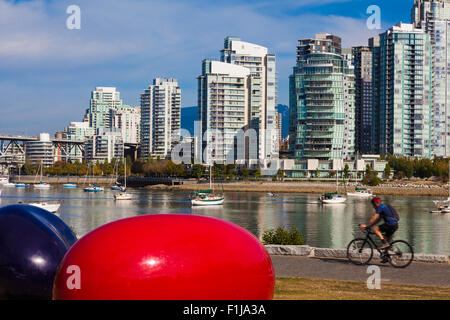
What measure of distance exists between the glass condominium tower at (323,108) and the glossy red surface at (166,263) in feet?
559

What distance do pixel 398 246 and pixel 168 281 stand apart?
11.1 meters

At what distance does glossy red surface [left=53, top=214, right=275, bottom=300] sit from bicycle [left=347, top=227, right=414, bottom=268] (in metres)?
9.19

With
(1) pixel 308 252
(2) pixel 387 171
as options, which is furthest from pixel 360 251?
(2) pixel 387 171

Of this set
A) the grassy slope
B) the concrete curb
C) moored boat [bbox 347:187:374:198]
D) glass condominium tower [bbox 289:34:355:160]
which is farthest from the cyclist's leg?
glass condominium tower [bbox 289:34:355:160]

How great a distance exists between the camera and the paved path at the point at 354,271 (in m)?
15.1

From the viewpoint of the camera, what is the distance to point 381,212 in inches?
664

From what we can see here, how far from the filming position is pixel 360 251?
17609mm

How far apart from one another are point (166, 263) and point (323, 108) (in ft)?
571

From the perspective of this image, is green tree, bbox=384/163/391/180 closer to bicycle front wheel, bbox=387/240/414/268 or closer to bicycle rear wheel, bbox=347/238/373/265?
bicycle rear wheel, bbox=347/238/373/265

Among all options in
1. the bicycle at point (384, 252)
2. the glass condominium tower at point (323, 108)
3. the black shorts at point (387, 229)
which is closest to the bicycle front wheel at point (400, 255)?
the bicycle at point (384, 252)

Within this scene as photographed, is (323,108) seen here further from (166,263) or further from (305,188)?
(166,263)

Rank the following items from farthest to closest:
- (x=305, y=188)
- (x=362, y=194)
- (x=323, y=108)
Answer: (x=323, y=108), (x=305, y=188), (x=362, y=194)

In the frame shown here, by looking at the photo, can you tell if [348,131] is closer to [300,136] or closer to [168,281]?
[300,136]
